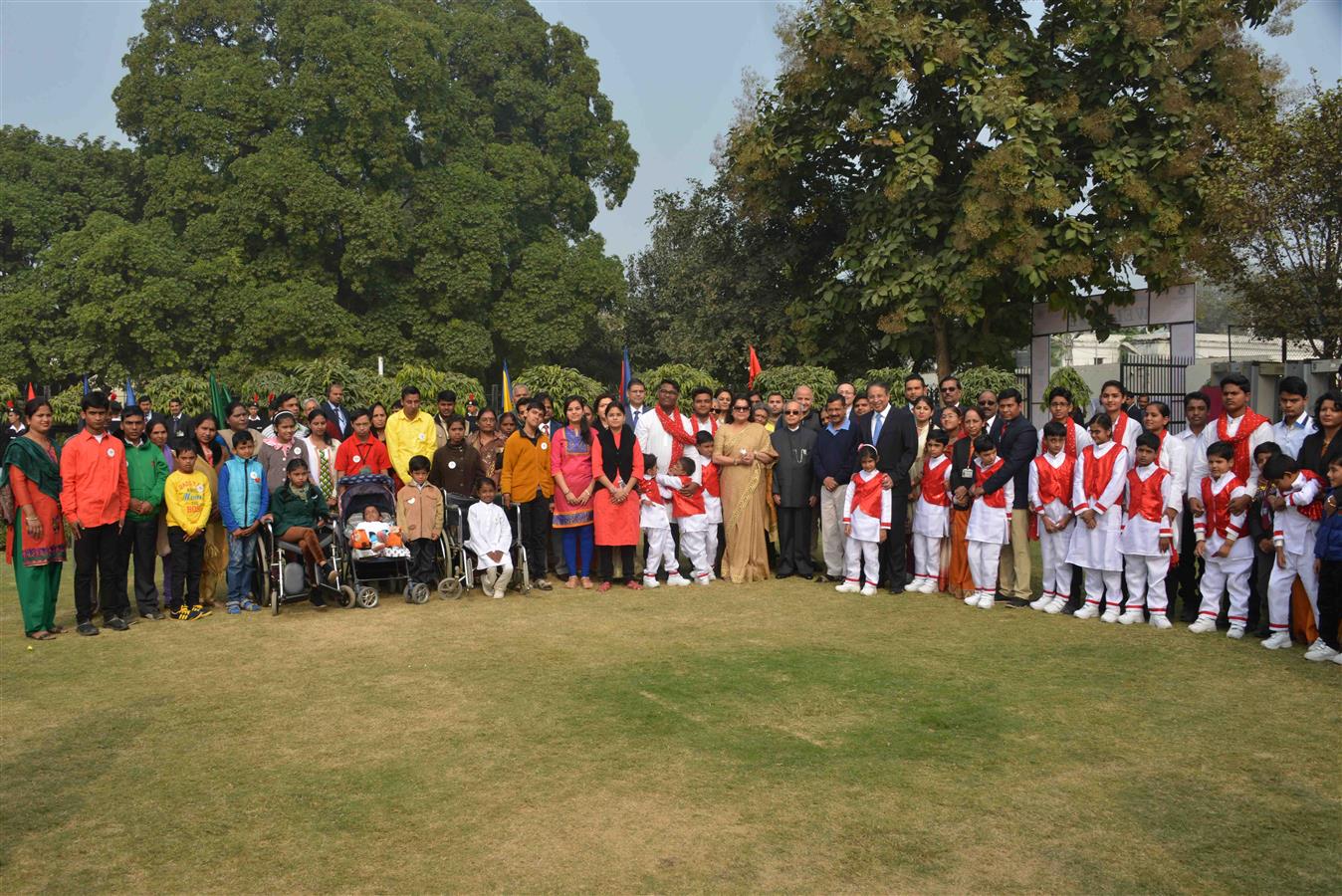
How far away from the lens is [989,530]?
866 cm

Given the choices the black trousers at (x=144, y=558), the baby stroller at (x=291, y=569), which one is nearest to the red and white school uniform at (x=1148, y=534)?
the baby stroller at (x=291, y=569)

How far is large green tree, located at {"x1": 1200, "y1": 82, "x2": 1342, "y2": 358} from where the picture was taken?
539 inches

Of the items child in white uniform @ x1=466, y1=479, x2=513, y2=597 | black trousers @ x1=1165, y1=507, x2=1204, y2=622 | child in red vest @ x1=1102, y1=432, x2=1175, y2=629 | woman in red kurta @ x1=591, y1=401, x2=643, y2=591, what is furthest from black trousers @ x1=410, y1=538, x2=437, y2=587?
black trousers @ x1=1165, y1=507, x2=1204, y2=622

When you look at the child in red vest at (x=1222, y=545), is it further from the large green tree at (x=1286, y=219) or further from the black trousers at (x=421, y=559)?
the large green tree at (x=1286, y=219)

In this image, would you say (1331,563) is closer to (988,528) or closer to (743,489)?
(988,528)

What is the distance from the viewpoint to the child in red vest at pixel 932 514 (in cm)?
907

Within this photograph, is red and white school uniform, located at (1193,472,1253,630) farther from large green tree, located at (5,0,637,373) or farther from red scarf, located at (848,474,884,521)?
large green tree, located at (5,0,637,373)

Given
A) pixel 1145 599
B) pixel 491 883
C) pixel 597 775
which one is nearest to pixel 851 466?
pixel 1145 599

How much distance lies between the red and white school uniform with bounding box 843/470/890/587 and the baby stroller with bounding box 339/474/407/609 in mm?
3655

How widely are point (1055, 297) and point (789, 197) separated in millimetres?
5317

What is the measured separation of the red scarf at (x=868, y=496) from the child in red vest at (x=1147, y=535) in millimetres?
1958

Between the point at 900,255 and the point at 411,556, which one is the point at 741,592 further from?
the point at 900,255

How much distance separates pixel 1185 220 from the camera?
55.4 ft

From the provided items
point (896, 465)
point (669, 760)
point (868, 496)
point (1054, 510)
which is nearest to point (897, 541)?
point (868, 496)
